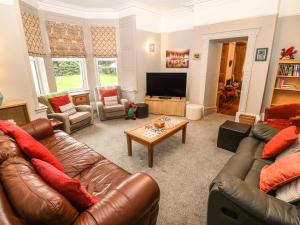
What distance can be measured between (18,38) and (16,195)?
2.92 m

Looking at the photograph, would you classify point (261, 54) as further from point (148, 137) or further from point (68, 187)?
point (68, 187)

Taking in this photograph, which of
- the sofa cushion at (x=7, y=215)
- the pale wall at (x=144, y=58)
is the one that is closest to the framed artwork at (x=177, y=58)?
the pale wall at (x=144, y=58)

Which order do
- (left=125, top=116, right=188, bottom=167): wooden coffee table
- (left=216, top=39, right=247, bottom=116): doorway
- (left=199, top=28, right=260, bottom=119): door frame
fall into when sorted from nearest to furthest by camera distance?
(left=125, top=116, right=188, bottom=167): wooden coffee table → (left=199, top=28, right=260, bottom=119): door frame → (left=216, top=39, right=247, bottom=116): doorway

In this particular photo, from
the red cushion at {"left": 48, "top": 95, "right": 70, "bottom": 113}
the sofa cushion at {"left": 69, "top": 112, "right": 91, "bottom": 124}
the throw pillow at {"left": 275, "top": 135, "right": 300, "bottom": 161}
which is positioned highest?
the red cushion at {"left": 48, "top": 95, "right": 70, "bottom": 113}

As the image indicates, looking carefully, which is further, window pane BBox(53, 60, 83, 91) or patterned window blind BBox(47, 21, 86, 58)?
window pane BBox(53, 60, 83, 91)

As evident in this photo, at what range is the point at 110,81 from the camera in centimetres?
534

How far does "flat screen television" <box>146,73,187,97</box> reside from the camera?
4660mm

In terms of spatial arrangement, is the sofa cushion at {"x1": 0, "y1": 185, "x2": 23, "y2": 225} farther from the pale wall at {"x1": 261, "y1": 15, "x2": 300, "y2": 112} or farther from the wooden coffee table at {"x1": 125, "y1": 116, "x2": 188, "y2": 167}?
the pale wall at {"x1": 261, "y1": 15, "x2": 300, "y2": 112}

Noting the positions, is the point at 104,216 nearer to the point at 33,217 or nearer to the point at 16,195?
the point at 33,217

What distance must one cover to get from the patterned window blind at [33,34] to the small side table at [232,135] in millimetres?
4103

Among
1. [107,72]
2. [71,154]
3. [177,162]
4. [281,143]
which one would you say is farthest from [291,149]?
[107,72]

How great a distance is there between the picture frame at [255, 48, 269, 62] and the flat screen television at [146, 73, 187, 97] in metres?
1.70

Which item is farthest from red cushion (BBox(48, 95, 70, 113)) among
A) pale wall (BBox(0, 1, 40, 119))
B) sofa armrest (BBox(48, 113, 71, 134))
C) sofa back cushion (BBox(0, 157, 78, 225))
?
A: sofa back cushion (BBox(0, 157, 78, 225))

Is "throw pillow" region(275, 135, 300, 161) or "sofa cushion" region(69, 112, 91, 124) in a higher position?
"throw pillow" region(275, 135, 300, 161)
